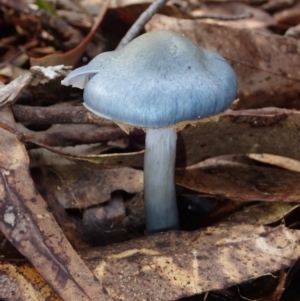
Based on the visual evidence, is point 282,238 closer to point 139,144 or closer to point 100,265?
point 100,265

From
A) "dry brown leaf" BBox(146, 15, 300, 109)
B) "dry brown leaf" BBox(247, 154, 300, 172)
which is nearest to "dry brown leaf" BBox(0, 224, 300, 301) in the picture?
"dry brown leaf" BBox(247, 154, 300, 172)

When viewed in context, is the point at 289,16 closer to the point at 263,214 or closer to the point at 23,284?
the point at 263,214

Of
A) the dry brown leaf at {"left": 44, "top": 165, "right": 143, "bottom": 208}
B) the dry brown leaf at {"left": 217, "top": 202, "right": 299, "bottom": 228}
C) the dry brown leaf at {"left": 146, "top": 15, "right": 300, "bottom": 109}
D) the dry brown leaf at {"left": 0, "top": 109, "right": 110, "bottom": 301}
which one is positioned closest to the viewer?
the dry brown leaf at {"left": 0, "top": 109, "right": 110, "bottom": 301}

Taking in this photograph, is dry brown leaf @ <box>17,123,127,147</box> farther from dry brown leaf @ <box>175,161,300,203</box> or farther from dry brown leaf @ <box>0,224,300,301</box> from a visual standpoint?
dry brown leaf @ <box>0,224,300,301</box>

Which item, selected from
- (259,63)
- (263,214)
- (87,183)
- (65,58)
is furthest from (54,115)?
(259,63)

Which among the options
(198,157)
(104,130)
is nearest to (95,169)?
(104,130)
